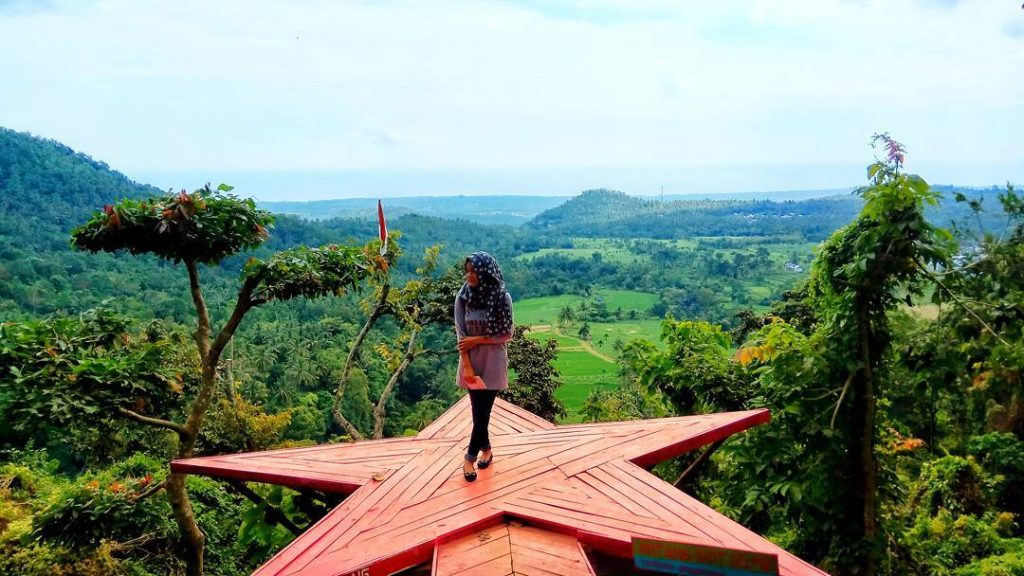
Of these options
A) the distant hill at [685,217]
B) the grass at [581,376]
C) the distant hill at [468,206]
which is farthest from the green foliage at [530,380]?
the distant hill at [468,206]

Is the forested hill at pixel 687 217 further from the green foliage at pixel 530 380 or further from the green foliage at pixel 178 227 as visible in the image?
the green foliage at pixel 178 227

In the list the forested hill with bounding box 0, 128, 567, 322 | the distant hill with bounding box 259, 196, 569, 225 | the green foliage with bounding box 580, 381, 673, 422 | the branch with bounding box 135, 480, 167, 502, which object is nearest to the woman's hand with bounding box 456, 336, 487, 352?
the branch with bounding box 135, 480, 167, 502

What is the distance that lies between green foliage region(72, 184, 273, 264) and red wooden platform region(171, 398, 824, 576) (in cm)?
157

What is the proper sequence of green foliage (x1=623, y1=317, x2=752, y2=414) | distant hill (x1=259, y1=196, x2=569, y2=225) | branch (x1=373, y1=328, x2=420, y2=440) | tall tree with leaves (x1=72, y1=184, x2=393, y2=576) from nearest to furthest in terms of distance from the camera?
tall tree with leaves (x1=72, y1=184, x2=393, y2=576) < green foliage (x1=623, y1=317, x2=752, y2=414) < branch (x1=373, y1=328, x2=420, y2=440) < distant hill (x1=259, y1=196, x2=569, y2=225)

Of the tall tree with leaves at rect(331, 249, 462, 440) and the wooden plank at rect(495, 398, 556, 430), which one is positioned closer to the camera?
the wooden plank at rect(495, 398, 556, 430)

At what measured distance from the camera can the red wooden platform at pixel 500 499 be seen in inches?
112

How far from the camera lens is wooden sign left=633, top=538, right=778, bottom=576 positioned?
8.28 ft

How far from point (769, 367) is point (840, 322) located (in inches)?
26.4

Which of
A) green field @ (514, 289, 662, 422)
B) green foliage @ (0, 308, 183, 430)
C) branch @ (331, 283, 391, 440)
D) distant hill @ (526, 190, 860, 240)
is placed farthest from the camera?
distant hill @ (526, 190, 860, 240)

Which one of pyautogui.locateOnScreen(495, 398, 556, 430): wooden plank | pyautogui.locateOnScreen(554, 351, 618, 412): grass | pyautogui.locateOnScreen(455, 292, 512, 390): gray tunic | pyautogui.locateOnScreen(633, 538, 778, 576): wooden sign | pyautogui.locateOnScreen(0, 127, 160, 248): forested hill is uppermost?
pyautogui.locateOnScreen(0, 127, 160, 248): forested hill

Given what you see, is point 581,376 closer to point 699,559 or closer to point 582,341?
point 582,341

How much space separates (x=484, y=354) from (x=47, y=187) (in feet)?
203

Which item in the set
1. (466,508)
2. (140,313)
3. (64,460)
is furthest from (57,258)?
(466,508)

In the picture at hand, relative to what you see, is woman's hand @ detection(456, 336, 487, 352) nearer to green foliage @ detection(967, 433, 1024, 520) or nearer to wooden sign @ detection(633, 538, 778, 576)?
wooden sign @ detection(633, 538, 778, 576)
